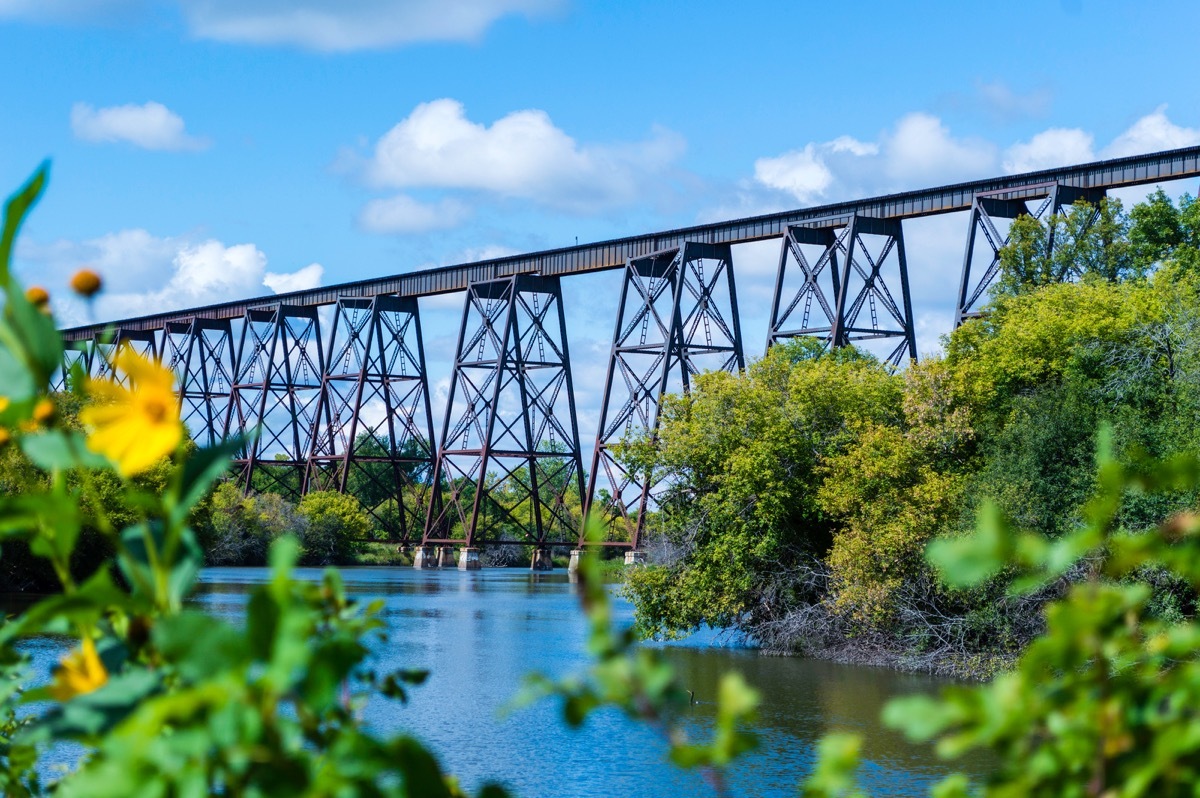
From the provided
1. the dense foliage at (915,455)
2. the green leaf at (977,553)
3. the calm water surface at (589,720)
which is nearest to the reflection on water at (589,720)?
the calm water surface at (589,720)

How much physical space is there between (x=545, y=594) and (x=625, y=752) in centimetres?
2869

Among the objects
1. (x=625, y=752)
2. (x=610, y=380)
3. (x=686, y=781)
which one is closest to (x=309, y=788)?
(x=686, y=781)

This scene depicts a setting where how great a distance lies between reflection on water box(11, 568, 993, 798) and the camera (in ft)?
46.6

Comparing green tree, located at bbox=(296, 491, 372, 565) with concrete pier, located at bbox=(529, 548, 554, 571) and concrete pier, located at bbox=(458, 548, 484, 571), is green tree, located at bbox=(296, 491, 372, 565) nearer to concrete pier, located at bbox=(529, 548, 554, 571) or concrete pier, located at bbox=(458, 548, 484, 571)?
concrete pier, located at bbox=(458, 548, 484, 571)

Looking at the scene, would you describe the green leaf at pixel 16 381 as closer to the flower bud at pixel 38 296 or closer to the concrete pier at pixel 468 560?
the flower bud at pixel 38 296

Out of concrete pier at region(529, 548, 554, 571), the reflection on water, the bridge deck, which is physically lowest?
the reflection on water

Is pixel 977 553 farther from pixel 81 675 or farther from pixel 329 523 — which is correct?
pixel 329 523

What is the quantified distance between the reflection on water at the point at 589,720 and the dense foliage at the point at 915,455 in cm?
113

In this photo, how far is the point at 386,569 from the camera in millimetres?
61594

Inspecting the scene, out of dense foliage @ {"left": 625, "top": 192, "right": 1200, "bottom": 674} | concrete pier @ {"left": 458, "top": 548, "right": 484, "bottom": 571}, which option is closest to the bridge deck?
dense foliage @ {"left": 625, "top": 192, "right": 1200, "bottom": 674}

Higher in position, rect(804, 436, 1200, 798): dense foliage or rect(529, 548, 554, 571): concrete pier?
rect(804, 436, 1200, 798): dense foliage

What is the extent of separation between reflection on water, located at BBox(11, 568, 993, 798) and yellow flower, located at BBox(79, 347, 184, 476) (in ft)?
20.9

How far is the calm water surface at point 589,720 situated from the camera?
46.6 ft

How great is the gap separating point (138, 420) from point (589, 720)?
52.7 feet
